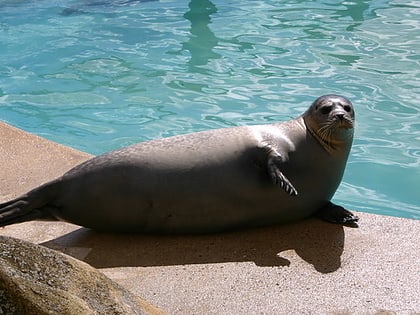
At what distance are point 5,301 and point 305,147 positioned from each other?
2.39 metres

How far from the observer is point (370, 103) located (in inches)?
282

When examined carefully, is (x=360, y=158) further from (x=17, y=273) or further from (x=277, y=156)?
(x=17, y=273)

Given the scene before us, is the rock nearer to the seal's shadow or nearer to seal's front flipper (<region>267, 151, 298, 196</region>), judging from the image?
the seal's shadow

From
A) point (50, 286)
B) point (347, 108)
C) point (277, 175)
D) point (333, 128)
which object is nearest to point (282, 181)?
point (277, 175)

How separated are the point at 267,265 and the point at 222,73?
4986mm

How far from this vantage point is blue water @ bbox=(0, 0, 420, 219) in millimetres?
6551

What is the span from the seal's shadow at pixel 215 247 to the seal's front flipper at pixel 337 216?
1.5 inches

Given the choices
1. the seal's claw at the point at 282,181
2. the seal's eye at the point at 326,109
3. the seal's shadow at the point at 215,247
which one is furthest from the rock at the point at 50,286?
the seal's eye at the point at 326,109

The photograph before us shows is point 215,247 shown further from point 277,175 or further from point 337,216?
point 337,216

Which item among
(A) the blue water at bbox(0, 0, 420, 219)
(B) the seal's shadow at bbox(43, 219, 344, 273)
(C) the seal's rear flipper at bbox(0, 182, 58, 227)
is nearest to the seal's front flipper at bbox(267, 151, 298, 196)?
(B) the seal's shadow at bbox(43, 219, 344, 273)

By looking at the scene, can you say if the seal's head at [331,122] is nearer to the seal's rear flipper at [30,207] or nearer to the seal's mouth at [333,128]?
the seal's mouth at [333,128]

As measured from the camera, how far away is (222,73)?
8156 millimetres

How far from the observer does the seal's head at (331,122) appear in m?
3.77

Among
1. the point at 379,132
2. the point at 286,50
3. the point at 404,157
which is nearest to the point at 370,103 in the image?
the point at 379,132
